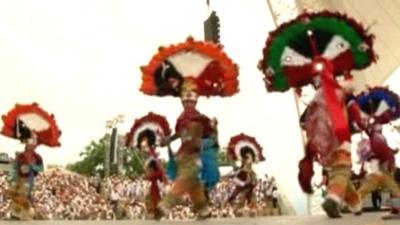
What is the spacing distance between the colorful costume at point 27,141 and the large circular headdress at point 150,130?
1315mm

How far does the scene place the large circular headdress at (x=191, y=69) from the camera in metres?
11.1

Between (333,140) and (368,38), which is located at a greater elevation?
(368,38)

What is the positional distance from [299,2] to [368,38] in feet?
95.6

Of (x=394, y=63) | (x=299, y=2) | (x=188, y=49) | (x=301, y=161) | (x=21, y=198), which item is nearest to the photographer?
(x=301, y=161)

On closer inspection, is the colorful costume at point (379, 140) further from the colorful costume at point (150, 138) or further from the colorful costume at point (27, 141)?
the colorful costume at point (27, 141)

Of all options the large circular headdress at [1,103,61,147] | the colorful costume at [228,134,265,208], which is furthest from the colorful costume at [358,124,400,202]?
the colorful costume at [228,134,265,208]

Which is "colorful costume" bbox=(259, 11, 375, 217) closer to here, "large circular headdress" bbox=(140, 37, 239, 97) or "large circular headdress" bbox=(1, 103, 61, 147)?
"large circular headdress" bbox=(140, 37, 239, 97)

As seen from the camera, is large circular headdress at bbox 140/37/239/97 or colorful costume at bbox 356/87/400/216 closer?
large circular headdress at bbox 140/37/239/97

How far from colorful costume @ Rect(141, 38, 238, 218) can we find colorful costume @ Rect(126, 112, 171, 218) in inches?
107

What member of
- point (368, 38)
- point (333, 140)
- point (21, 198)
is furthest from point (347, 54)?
point (21, 198)

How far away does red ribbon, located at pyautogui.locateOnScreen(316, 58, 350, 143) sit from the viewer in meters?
9.12

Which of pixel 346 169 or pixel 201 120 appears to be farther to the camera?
pixel 201 120

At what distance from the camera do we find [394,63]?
4206 cm

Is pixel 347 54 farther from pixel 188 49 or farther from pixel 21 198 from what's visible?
pixel 21 198
